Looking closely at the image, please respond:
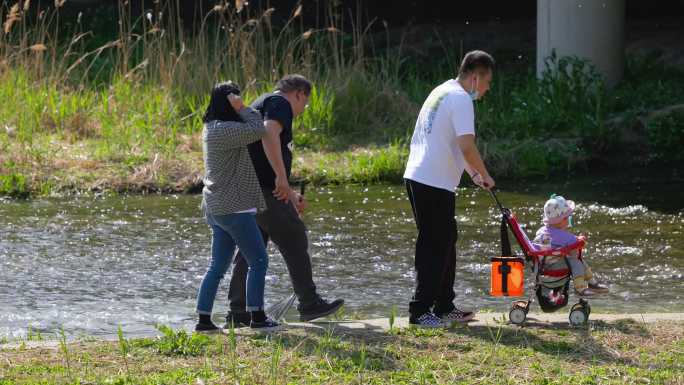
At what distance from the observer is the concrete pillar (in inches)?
607

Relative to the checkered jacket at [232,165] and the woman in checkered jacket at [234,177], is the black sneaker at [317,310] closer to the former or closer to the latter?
the woman in checkered jacket at [234,177]

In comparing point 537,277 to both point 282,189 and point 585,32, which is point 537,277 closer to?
point 282,189

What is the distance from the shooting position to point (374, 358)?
229 inches

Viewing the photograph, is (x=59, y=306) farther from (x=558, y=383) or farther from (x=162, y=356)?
(x=558, y=383)

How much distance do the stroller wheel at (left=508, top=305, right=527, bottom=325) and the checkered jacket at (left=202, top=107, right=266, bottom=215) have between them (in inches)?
61.0

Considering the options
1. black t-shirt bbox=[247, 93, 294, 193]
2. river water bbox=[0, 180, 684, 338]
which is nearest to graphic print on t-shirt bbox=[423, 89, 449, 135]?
black t-shirt bbox=[247, 93, 294, 193]

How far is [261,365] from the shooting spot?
5.69 metres

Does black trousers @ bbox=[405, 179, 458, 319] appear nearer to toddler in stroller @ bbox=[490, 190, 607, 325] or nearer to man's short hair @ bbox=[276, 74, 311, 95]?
toddler in stroller @ bbox=[490, 190, 607, 325]

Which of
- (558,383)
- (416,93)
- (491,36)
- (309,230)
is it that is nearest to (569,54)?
(416,93)

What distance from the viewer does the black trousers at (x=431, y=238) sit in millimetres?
6480

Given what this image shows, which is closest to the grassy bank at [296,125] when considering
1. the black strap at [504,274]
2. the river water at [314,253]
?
the river water at [314,253]

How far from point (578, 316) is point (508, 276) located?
0.45 metres

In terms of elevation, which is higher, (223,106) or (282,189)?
(223,106)

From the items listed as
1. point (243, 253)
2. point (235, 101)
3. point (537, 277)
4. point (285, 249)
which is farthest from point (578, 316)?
point (235, 101)
